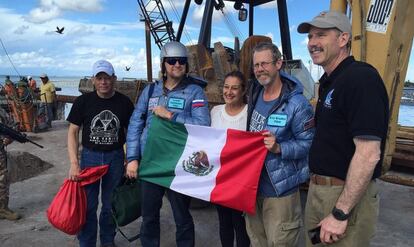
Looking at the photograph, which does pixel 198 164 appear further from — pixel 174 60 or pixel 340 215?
pixel 340 215

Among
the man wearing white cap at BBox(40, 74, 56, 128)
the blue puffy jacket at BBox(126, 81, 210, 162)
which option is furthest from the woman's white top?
the man wearing white cap at BBox(40, 74, 56, 128)

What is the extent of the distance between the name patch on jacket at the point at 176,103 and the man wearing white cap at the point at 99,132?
0.65m

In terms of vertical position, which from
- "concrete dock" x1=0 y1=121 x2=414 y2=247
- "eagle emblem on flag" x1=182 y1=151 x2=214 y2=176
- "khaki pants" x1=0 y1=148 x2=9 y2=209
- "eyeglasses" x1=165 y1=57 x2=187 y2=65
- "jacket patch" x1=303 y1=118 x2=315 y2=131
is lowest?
"concrete dock" x1=0 y1=121 x2=414 y2=247

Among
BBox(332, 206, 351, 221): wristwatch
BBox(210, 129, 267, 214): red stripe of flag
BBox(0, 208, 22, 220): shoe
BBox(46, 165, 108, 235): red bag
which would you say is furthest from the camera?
BBox(0, 208, 22, 220): shoe

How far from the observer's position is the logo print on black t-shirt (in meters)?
3.87

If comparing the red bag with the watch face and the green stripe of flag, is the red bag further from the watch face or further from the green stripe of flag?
the watch face

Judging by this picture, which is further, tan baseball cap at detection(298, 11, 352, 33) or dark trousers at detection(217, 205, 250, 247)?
dark trousers at detection(217, 205, 250, 247)

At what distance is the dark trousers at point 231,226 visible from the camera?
3502 millimetres

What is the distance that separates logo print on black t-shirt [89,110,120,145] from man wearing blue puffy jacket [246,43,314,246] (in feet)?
5.17

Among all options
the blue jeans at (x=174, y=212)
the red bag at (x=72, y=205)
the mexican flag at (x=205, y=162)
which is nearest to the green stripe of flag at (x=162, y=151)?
the mexican flag at (x=205, y=162)

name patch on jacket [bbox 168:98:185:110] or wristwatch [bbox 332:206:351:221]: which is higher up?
name patch on jacket [bbox 168:98:185:110]

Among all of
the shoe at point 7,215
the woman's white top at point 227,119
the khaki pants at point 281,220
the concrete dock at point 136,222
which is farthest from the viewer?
the shoe at point 7,215

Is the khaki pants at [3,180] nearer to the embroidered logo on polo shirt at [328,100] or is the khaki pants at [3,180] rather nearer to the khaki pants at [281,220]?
the khaki pants at [281,220]

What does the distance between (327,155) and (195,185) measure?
1.56 meters
